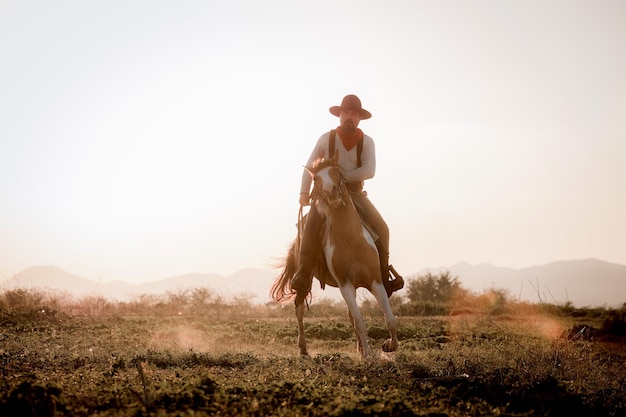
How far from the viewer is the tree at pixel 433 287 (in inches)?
1146

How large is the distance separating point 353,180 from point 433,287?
20489 mm

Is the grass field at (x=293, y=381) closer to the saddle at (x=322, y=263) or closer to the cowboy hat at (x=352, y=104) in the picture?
the saddle at (x=322, y=263)

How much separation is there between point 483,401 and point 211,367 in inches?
154

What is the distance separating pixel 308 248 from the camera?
34.4ft

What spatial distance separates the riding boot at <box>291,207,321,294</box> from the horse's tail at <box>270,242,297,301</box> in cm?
148

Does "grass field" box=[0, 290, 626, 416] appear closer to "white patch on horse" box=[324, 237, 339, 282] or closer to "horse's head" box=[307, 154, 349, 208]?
"white patch on horse" box=[324, 237, 339, 282]

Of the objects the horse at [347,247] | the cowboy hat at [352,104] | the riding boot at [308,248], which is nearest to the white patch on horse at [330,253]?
the horse at [347,247]

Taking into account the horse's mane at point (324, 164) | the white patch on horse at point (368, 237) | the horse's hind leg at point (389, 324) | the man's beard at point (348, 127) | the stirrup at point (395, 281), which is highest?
the man's beard at point (348, 127)

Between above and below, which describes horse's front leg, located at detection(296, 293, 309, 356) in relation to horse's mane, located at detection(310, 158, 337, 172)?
below

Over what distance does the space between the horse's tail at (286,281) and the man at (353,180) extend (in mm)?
1338

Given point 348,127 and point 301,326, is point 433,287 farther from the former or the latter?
point 348,127

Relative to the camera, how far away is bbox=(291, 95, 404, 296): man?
1048cm

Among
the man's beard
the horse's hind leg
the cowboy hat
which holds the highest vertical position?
the cowboy hat

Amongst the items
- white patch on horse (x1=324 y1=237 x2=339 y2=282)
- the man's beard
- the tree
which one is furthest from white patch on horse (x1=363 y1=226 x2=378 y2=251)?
the tree
